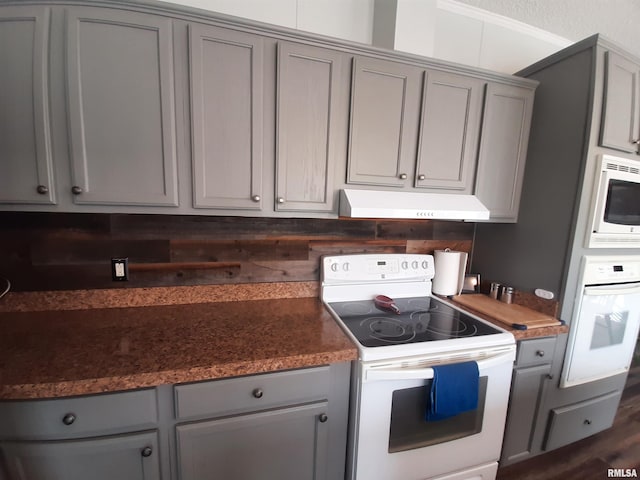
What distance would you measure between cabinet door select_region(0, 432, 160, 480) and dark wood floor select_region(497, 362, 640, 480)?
6.01 ft

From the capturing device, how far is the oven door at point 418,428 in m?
1.05

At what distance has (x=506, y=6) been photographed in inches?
65.1

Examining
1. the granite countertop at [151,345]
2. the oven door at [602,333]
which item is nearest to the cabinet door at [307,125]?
the granite countertop at [151,345]

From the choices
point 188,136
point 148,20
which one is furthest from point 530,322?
point 148,20

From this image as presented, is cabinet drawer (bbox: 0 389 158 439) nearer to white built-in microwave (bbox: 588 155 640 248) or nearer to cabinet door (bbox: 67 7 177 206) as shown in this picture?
cabinet door (bbox: 67 7 177 206)

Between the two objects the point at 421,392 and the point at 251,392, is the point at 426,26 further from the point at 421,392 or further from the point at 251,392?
the point at 251,392

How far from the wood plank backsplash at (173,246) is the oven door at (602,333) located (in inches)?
42.3

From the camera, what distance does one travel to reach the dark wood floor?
151 centimetres

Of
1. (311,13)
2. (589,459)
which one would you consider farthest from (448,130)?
(589,459)

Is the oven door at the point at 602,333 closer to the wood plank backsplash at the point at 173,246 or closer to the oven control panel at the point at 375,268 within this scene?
the oven control panel at the point at 375,268

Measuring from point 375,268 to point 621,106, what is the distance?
154 cm

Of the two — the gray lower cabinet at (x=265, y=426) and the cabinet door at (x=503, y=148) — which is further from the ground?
the cabinet door at (x=503, y=148)

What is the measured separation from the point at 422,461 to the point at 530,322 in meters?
0.88

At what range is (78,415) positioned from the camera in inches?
33.0
